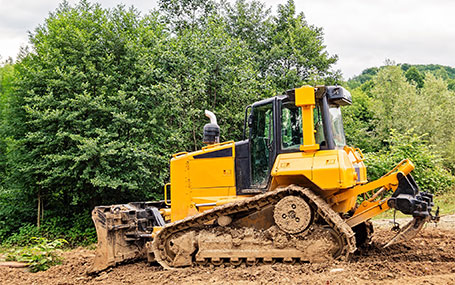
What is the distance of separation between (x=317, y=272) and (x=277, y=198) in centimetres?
121

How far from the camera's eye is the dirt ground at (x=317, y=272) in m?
4.94

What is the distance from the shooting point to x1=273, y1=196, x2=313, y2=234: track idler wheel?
18.8 feet

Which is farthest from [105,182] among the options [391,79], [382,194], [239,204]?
[391,79]

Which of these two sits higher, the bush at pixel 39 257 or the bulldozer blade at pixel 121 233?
the bulldozer blade at pixel 121 233

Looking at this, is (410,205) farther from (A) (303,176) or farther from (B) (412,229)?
(A) (303,176)

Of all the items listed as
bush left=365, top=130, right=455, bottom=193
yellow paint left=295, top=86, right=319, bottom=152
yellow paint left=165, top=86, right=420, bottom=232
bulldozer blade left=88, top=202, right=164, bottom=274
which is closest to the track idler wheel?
yellow paint left=165, top=86, right=420, bottom=232

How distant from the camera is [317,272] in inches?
208

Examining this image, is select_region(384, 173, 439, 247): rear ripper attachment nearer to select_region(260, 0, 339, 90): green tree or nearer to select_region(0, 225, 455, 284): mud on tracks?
select_region(0, 225, 455, 284): mud on tracks

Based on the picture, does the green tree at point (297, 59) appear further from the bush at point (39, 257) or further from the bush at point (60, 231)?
the bush at point (39, 257)

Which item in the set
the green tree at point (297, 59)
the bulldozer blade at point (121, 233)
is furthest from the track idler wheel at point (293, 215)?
the green tree at point (297, 59)

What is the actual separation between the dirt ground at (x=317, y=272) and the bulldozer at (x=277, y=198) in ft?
0.85

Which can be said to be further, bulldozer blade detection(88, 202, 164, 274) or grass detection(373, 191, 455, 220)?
grass detection(373, 191, 455, 220)

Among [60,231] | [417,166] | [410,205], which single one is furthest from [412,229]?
[60,231]

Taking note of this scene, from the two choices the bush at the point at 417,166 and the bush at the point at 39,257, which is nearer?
the bush at the point at 39,257
